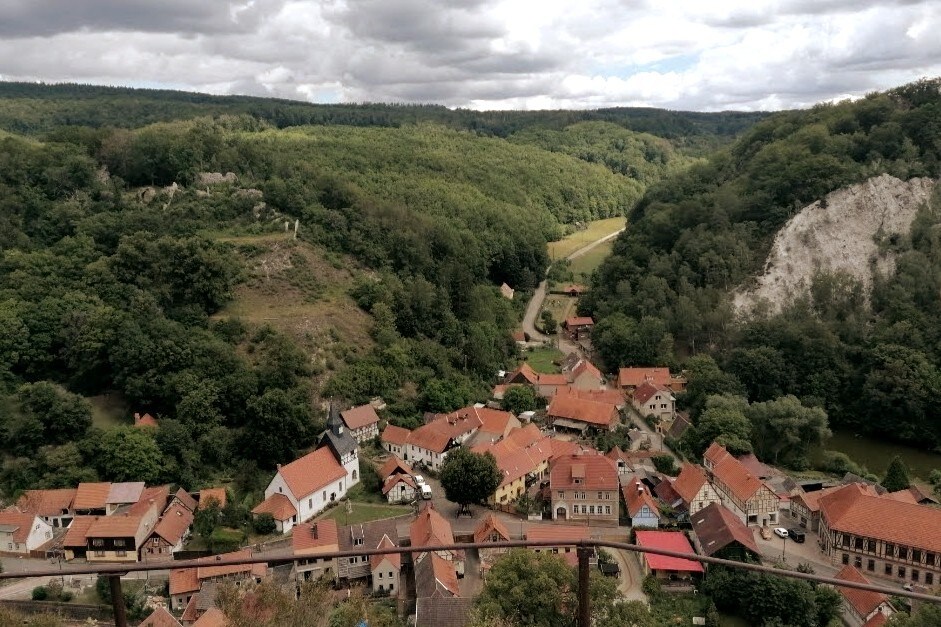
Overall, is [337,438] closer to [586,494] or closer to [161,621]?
[586,494]

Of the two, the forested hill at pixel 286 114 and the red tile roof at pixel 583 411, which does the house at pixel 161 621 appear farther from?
the forested hill at pixel 286 114

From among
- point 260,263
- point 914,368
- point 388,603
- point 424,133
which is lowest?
point 388,603

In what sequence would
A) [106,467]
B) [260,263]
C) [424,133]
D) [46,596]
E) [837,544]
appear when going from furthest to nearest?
1. [424,133]
2. [260,263]
3. [106,467]
4. [837,544]
5. [46,596]

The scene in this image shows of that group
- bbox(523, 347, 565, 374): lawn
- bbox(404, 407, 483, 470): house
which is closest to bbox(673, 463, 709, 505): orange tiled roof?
bbox(404, 407, 483, 470): house

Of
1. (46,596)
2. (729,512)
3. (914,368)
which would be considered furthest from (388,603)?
(914,368)

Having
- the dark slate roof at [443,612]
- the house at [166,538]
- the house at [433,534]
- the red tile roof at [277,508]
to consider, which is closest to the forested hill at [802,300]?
the house at [433,534]

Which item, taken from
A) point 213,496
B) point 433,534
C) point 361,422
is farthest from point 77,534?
point 433,534

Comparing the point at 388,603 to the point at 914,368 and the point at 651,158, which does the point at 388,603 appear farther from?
the point at 651,158
